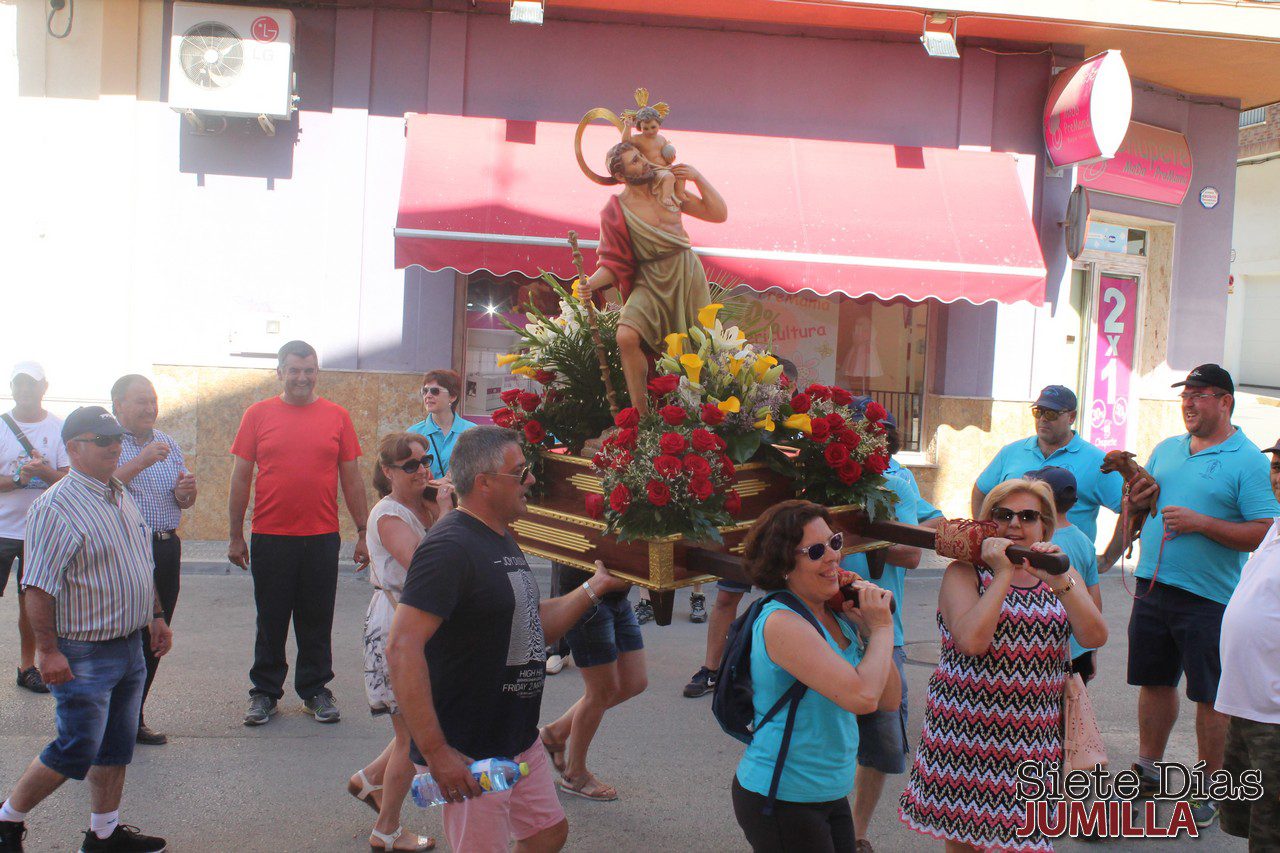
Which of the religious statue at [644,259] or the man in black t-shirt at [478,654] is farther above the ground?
the religious statue at [644,259]

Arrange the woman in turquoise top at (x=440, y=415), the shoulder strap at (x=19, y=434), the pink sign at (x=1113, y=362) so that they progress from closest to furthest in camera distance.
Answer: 1. the shoulder strap at (x=19, y=434)
2. the woman in turquoise top at (x=440, y=415)
3. the pink sign at (x=1113, y=362)

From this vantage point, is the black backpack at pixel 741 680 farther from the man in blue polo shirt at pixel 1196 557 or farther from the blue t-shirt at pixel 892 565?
the man in blue polo shirt at pixel 1196 557

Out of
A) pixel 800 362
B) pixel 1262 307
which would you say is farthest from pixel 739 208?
pixel 1262 307

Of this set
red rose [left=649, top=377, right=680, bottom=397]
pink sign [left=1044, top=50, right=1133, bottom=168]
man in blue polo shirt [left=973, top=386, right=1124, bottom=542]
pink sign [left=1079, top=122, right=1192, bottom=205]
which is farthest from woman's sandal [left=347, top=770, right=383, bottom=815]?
pink sign [left=1079, top=122, right=1192, bottom=205]

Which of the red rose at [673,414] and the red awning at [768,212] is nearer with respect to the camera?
the red rose at [673,414]

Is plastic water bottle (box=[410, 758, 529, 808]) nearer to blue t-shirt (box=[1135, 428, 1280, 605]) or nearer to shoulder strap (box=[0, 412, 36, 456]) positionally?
blue t-shirt (box=[1135, 428, 1280, 605])

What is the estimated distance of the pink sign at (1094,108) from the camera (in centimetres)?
1028

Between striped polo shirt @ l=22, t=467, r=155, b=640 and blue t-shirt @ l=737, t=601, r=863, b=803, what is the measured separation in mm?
2533

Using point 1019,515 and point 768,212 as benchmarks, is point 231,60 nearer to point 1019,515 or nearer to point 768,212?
point 768,212

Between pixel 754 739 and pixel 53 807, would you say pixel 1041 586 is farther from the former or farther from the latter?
pixel 53 807

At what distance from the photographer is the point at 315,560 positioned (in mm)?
6004

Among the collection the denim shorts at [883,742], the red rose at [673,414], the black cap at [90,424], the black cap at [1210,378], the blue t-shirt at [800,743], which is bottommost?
the denim shorts at [883,742]

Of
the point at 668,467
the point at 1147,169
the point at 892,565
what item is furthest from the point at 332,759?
the point at 1147,169

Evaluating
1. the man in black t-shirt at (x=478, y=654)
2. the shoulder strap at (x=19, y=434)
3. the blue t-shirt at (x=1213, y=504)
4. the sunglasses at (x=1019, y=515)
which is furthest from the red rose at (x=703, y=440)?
the shoulder strap at (x=19, y=434)
